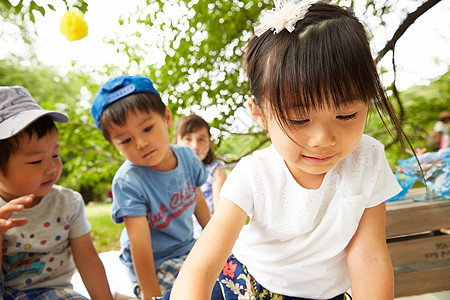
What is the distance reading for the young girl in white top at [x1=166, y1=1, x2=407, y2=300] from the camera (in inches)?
33.5

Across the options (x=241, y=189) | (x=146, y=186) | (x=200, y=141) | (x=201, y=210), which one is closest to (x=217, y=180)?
(x=200, y=141)

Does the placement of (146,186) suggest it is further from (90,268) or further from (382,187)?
(382,187)

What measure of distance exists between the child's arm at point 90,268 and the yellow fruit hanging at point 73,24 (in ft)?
3.01

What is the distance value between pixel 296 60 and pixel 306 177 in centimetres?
41

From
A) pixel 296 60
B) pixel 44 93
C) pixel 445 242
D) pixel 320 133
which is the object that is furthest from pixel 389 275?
pixel 44 93

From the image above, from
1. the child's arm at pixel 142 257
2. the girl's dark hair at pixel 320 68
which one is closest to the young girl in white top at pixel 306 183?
the girl's dark hair at pixel 320 68

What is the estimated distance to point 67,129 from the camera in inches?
106

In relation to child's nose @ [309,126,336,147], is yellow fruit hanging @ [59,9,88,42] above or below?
above

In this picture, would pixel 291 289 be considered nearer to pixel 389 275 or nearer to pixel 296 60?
pixel 389 275

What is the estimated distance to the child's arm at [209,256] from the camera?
35.0 inches

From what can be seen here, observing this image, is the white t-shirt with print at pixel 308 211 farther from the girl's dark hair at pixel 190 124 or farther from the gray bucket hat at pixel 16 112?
the girl's dark hair at pixel 190 124

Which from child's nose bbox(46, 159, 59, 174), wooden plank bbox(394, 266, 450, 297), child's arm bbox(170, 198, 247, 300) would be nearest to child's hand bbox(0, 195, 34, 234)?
child's nose bbox(46, 159, 59, 174)

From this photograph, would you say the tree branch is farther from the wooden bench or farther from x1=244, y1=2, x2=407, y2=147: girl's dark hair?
x1=244, y1=2, x2=407, y2=147: girl's dark hair

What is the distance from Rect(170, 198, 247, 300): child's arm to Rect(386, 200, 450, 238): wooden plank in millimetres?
1249
